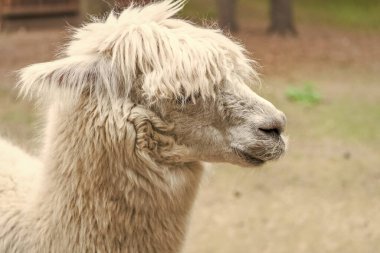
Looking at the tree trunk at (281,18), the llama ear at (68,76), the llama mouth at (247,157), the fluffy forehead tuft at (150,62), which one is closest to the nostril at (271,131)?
the llama mouth at (247,157)

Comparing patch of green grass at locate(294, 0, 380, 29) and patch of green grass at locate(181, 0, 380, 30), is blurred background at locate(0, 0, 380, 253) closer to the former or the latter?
patch of green grass at locate(181, 0, 380, 30)

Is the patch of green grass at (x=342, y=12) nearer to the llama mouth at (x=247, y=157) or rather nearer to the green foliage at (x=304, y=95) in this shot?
the green foliage at (x=304, y=95)

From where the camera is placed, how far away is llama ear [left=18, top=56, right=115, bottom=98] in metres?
3.03

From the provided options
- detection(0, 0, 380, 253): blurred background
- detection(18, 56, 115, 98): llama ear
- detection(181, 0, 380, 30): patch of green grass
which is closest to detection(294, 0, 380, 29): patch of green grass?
detection(181, 0, 380, 30): patch of green grass

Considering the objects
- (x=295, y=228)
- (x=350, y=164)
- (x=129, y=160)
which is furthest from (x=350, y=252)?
(x=129, y=160)

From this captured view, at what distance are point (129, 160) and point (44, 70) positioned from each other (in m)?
0.42

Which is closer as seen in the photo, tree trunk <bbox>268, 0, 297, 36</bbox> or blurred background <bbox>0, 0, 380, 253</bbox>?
blurred background <bbox>0, 0, 380, 253</bbox>

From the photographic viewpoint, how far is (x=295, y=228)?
6488 millimetres

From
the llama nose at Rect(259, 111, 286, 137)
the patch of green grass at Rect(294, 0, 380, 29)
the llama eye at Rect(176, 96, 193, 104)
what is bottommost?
the patch of green grass at Rect(294, 0, 380, 29)

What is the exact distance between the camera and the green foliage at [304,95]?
11117mm

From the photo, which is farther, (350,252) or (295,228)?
(295,228)

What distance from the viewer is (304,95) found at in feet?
36.9

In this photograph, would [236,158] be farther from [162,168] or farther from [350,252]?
[350,252]

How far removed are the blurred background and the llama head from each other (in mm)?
239
